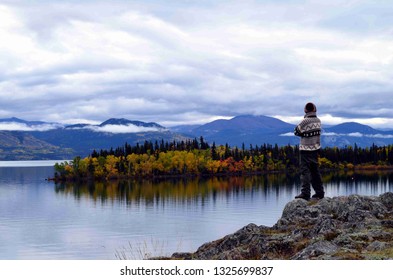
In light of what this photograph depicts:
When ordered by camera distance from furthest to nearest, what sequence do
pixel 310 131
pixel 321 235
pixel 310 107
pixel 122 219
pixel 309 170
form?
pixel 122 219, pixel 309 170, pixel 310 107, pixel 310 131, pixel 321 235

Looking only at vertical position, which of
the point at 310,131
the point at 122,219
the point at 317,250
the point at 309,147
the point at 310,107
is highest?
the point at 310,107

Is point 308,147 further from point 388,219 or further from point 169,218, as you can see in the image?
point 169,218

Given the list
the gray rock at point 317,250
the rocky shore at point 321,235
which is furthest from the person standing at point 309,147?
the gray rock at point 317,250

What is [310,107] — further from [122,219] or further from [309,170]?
[122,219]

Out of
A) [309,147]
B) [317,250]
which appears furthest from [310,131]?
[317,250]

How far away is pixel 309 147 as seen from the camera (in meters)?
25.4

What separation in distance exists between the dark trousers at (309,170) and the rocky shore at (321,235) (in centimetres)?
103

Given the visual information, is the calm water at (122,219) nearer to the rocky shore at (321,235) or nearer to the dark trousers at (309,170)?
the dark trousers at (309,170)

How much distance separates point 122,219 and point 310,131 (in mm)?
87529

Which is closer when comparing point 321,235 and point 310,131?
point 321,235

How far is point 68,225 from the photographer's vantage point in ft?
335

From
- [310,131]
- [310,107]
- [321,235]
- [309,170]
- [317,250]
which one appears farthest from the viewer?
[309,170]
